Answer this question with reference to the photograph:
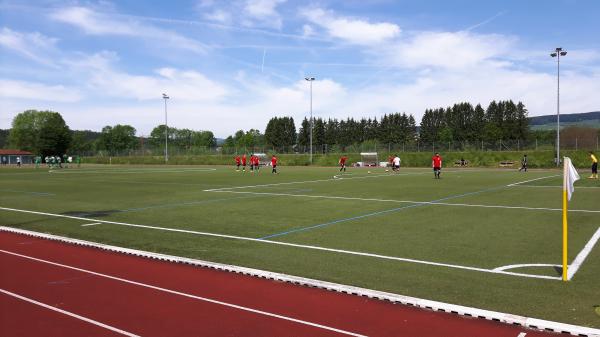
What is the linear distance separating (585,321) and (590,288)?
1518 mm

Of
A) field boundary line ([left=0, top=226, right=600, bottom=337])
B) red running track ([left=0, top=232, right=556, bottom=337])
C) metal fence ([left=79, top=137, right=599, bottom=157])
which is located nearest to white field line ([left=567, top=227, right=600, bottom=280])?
field boundary line ([left=0, top=226, right=600, bottom=337])

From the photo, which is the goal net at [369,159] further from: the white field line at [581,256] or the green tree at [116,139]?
the green tree at [116,139]

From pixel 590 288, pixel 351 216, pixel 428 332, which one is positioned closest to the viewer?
pixel 428 332

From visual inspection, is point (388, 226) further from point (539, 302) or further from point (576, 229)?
point (539, 302)

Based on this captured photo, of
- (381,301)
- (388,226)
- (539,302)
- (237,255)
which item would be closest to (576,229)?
(388,226)

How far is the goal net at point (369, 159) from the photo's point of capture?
67.9 meters

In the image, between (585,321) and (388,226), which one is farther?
(388,226)

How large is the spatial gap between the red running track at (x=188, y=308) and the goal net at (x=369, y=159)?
60.9 metres

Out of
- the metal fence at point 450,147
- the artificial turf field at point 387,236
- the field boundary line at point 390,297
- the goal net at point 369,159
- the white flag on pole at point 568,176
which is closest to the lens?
the field boundary line at point 390,297

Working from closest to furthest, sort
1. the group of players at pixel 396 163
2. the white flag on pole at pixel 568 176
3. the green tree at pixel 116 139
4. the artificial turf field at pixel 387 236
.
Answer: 1. the artificial turf field at pixel 387 236
2. the white flag on pole at pixel 568 176
3. the group of players at pixel 396 163
4. the green tree at pixel 116 139

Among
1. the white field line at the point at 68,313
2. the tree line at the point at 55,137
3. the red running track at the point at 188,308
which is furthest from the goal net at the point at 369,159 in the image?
the white field line at the point at 68,313

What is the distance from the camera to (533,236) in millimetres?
10789

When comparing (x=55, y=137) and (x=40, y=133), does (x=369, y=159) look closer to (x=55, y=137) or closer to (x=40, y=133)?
(x=55, y=137)

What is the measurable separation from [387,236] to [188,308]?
6.02 metres
